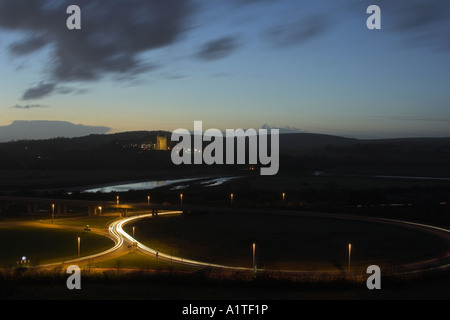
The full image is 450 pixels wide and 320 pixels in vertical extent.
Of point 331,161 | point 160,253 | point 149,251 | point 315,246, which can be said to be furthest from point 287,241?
point 331,161

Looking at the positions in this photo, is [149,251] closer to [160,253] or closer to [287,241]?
[160,253]

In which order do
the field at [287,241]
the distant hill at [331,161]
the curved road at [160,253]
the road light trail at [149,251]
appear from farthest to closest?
the distant hill at [331,161] → the field at [287,241] → the road light trail at [149,251] → the curved road at [160,253]

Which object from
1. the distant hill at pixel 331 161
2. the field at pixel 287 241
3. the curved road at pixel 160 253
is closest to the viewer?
the curved road at pixel 160 253

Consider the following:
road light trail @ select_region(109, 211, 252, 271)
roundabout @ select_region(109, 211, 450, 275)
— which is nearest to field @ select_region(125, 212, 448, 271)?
roundabout @ select_region(109, 211, 450, 275)

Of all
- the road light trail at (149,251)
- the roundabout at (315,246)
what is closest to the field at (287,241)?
the roundabout at (315,246)

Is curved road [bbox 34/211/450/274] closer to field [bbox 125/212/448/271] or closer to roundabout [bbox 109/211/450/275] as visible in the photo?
roundabout [bbox 109/211/450/275]

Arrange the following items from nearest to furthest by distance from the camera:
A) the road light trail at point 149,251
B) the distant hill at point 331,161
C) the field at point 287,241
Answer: the road light trail at point 149,251, the field at point 287,241, the distant hill at point 331,161

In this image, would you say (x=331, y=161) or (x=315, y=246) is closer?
(x=315, y=246)

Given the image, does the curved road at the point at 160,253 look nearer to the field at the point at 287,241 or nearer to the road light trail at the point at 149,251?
the road light trail at the point at 149,251

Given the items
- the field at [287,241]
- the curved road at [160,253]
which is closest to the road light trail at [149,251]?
the curved road at [160,253]

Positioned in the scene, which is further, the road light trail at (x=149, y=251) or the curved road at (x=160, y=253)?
the road light trail at (x=149, y=251)
